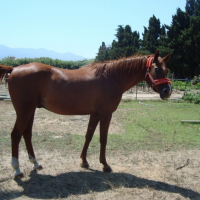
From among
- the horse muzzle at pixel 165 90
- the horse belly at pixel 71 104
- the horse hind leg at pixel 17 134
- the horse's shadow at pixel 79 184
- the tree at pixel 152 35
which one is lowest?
the horse's shadow at pixel 79 184

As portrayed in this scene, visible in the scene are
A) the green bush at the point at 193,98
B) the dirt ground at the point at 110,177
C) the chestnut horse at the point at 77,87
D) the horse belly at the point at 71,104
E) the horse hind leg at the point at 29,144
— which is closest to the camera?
the dirt ground at the point at 110,177

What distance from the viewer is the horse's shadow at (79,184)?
3.24m

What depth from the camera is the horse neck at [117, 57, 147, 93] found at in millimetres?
3988

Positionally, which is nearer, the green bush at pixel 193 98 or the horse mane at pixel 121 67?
the horse mane at pixel 121 67

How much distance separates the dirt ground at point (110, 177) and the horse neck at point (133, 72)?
157 cm

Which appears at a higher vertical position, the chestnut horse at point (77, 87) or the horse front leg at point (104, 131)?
the chestnut horse at point (77, 87)

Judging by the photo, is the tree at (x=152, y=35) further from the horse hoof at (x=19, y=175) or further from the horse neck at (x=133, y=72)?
the horse hoof at (x=19, y=175)

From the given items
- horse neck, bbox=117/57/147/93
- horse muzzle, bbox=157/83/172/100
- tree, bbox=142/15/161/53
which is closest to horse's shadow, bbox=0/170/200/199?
horse muzzle, bbox=157/83/172/100

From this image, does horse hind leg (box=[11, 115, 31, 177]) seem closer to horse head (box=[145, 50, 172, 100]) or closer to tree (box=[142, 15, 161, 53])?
horse head (box=[145, 50, 172, 100])

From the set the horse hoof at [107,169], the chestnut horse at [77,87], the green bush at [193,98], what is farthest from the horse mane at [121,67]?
the green bush at [193,98]

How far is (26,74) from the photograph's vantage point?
11.9ft

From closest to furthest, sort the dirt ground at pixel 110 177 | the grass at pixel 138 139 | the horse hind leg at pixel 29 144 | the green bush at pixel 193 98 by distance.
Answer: the dirt ground at pixel 110 177 < the horse hind leg at pixel 29 144 < the grass at pixel 138 139 < the green bush at pixel 193 98

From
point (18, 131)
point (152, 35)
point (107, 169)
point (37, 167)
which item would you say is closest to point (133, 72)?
point (107, 169)

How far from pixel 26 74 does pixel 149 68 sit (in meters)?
2.07
